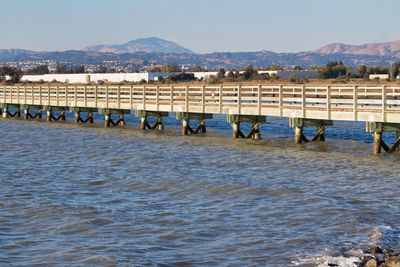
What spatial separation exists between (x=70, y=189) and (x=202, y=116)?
52.0 ft

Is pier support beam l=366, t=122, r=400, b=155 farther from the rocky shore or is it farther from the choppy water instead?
the rocky shore

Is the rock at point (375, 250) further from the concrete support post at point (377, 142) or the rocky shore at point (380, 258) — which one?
the concrete support post at point (377, 142)

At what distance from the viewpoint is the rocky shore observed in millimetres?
9672

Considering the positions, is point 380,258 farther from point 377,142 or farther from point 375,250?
point 377,142

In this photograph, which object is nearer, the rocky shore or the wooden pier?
the rocky shore

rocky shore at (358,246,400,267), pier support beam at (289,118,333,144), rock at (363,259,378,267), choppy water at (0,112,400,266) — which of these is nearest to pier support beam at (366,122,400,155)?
choppy water at (0,112,400,266)

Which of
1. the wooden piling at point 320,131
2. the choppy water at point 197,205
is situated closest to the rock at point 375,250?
the choppy water at point 197,205

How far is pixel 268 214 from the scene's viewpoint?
14.1 metres

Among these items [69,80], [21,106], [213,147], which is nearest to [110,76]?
[69,80]

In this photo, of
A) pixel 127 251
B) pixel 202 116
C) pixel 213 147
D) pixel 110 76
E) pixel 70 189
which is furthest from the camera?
pixel 110 76

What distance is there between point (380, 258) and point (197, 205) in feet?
18.5

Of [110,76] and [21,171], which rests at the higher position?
[110,76]

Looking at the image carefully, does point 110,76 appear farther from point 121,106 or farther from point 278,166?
point 278,166

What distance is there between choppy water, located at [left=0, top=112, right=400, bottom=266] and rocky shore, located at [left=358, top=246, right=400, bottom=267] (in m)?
0.24
